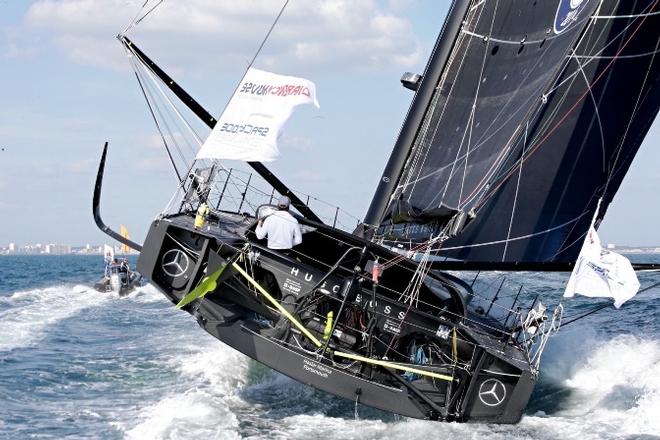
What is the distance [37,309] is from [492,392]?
17.7 meters

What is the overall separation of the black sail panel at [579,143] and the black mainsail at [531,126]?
0.02m

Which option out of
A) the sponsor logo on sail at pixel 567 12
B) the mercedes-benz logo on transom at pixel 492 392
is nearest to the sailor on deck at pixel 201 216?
the mercedes-benz logo on transom at pixel 492 392

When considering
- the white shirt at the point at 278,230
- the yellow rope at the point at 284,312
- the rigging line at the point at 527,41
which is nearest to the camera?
the yellow rope at the point at 284,312

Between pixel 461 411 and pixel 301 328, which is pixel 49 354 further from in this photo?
pixel 461 411

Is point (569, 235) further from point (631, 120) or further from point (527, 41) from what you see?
point (527, 41)

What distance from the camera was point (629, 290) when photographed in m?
9.42

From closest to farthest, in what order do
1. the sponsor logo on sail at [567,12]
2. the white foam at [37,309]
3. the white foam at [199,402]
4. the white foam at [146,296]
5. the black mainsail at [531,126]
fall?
the white foam at [199,402] < the sponsor logo on sail at [567,12] < the black mainsail at [531,126] < the white foam at [37,309] < the white foam at [146,296]

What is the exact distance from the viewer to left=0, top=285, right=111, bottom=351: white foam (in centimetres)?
1831

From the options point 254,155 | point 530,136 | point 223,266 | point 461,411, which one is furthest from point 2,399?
point 530,136

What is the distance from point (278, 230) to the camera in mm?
10617

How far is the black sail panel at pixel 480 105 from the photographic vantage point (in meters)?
11.7

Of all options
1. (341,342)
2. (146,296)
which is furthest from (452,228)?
(146,296)

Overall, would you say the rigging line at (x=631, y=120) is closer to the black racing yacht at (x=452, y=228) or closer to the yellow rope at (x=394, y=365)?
the black racing yacht at (x=452, y=228)

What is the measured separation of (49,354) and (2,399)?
4.06 meters
